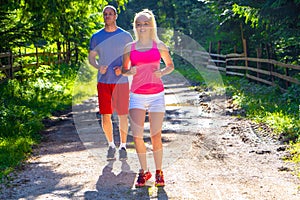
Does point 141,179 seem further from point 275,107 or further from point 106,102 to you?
point 275,107

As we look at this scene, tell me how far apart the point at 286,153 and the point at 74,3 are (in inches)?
329

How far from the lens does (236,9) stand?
1560 centimetres

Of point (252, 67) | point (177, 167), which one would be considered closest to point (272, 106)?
point (177, 167)

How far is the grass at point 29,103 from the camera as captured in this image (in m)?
8.83

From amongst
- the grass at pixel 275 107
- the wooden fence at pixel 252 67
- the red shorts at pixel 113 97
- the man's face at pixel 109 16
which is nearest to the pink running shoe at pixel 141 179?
the red shorts at pixel 113 97

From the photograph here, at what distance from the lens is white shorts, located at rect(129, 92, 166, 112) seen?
21.5ft

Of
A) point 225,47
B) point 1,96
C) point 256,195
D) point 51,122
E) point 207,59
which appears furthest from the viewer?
point 207,59

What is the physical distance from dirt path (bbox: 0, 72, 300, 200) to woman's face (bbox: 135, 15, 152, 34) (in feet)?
5.98

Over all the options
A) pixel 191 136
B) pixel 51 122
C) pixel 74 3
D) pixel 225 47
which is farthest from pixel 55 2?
pixel 225 47

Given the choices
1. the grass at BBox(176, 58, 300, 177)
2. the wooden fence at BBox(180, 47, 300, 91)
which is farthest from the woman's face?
the wooden fence at BBox(180, 47, 300, 91)

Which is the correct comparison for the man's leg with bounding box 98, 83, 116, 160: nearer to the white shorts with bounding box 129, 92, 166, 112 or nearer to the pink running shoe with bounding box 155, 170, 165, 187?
the white shorts with bounding box 129, 92, 166, 112

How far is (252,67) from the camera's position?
2191cm

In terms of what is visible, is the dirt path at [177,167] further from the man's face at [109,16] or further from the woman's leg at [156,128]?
the man's face at [109,16]

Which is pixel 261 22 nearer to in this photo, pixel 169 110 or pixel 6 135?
pixel 169 110
